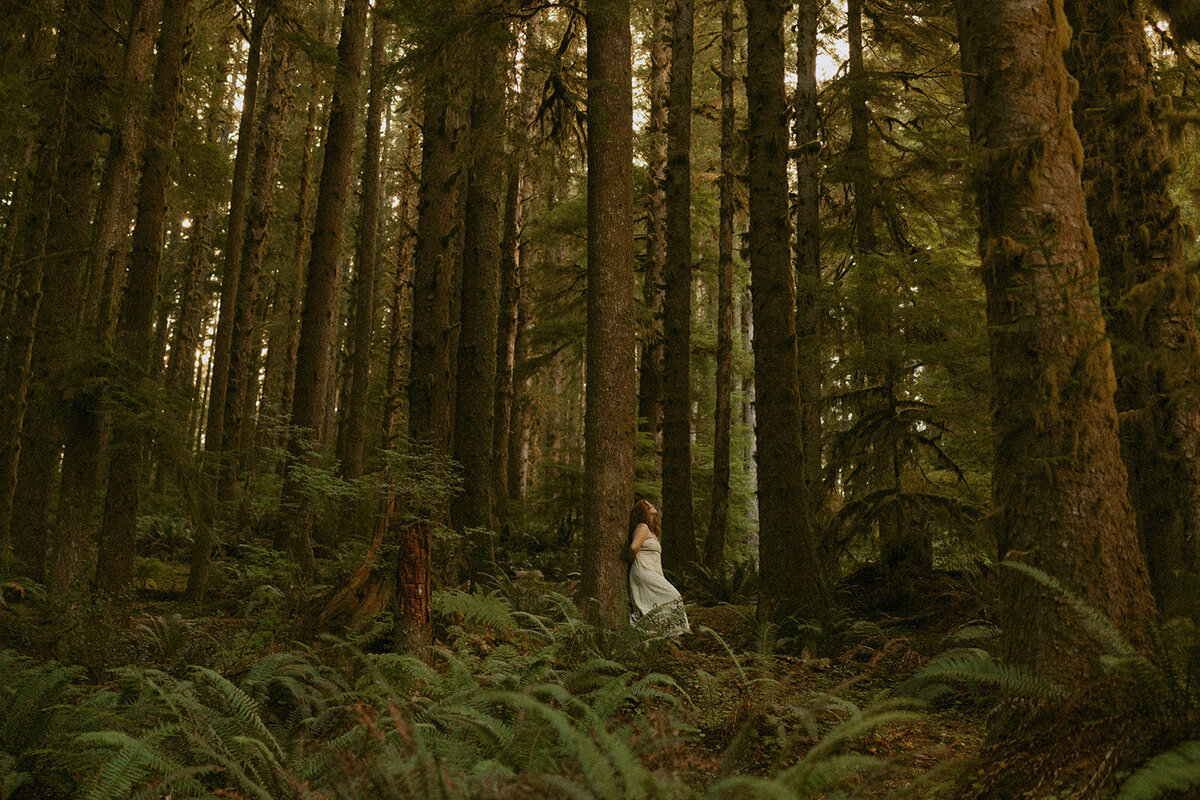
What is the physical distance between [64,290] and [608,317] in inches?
271

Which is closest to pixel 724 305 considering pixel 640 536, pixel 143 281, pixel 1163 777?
pixel 640 536

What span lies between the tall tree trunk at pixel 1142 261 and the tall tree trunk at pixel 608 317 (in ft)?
13.1

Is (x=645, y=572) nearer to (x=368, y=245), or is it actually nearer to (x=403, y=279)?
(x=368, y=245)

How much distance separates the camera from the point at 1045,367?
12.5 feet

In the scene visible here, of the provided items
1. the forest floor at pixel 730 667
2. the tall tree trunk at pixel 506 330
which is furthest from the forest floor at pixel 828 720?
the tall tree trunk at pixel 506 330

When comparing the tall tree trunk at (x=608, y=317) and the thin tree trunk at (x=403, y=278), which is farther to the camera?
the thin tree trunk at (x=403, y=278)

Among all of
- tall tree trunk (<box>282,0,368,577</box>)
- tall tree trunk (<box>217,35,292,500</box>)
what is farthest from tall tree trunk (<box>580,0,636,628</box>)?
tall tree trunk (<box>217,35,292,500</box>)

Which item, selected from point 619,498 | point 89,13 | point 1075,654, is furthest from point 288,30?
point 1075,654

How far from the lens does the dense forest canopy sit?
12.0ft

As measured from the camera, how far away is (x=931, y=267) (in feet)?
34.0

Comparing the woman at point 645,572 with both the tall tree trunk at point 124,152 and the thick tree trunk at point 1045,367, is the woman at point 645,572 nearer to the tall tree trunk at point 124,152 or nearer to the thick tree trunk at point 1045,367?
the thick tree trunk at point 1045,367

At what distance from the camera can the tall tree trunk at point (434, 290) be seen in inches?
428

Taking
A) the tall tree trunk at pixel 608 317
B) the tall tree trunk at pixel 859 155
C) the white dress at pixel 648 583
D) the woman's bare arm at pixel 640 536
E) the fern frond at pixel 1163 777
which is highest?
the tall tree trunk at pixel 859 155

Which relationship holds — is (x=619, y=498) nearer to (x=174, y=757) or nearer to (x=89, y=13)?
(x=174, y=757)
